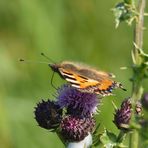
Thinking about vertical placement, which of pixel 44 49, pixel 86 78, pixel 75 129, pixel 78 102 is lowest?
pixel 44 49

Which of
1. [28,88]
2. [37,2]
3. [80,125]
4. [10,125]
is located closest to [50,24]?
[37,2]

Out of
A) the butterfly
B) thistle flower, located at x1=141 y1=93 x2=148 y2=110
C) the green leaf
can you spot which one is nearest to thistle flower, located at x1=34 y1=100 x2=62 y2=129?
the butterfly

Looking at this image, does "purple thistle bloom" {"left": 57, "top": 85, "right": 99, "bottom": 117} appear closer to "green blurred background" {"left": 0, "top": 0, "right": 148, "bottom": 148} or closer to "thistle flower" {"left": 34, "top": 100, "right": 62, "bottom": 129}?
"thistle flower" {"left": 34, "top": 100, "right": 62, "bottom": 129}

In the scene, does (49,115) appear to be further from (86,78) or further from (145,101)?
(145,101)

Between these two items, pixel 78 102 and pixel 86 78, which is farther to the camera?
pixel 78 102

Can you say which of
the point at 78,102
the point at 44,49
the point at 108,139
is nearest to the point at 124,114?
the point at 108,139

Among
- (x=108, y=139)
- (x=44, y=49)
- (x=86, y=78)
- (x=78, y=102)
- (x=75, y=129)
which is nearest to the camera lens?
(x=108, y=139)
